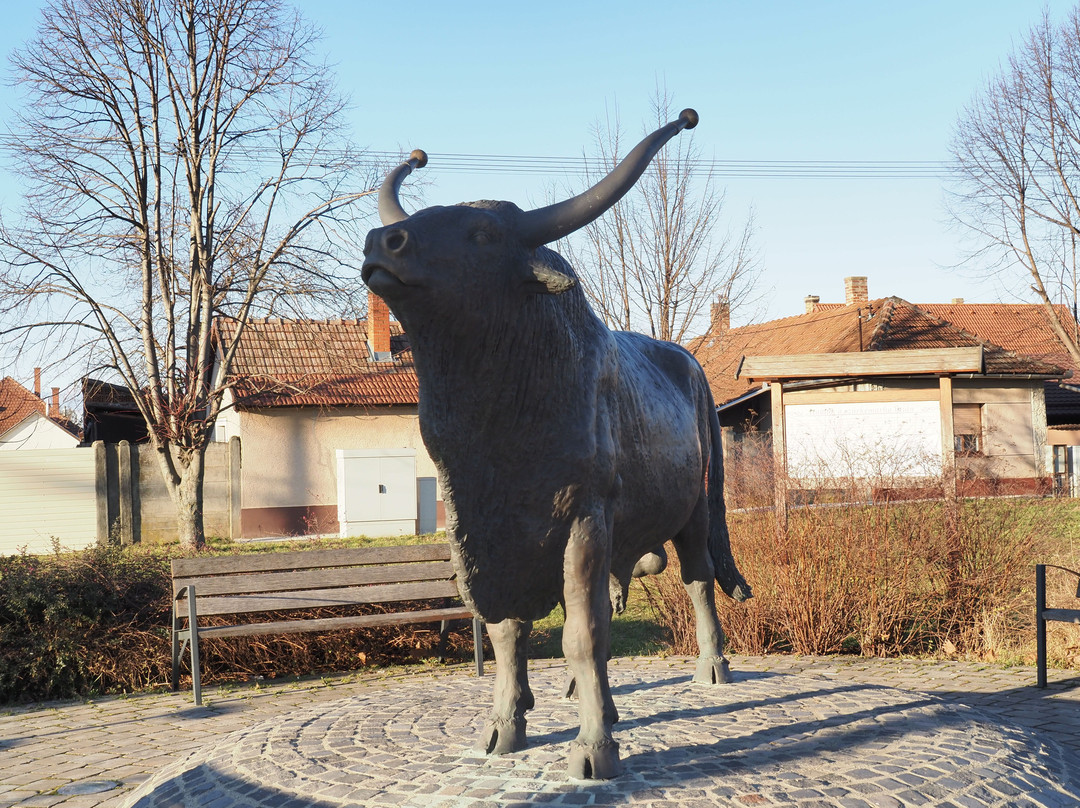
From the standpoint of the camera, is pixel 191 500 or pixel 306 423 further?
pixel 306 423

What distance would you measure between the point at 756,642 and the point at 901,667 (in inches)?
47.9

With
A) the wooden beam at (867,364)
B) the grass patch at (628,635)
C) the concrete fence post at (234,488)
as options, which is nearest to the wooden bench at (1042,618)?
the wooden beam at (867,364)

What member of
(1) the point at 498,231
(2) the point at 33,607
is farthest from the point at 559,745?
(2) the point at 33,607

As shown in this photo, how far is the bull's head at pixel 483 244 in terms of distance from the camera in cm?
319

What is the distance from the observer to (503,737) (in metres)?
4.27

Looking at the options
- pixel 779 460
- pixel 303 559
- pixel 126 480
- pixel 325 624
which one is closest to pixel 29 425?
pixel 126 480

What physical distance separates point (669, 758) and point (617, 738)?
39 centimetres

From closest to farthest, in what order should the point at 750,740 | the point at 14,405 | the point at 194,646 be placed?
the point at 750,740 < the point at 194,646 < the point at 14,405

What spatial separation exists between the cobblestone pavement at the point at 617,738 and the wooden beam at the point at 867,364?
133 inches

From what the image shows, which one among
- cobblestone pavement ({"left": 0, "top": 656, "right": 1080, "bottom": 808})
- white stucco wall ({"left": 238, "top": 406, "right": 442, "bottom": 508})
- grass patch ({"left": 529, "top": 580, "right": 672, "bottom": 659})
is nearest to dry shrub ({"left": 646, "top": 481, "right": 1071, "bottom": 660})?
grass patch ({"left": 529, "top": 580, "right": 672, "bottom": 659})

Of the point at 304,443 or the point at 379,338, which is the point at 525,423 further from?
the point at 379,338

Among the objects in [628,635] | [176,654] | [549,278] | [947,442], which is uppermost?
[549,278]

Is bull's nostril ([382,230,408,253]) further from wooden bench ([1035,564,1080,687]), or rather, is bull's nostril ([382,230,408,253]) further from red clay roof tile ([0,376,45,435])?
red clay roof tile ([0,376,45,435])

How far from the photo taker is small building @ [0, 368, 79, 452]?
4156 cm
